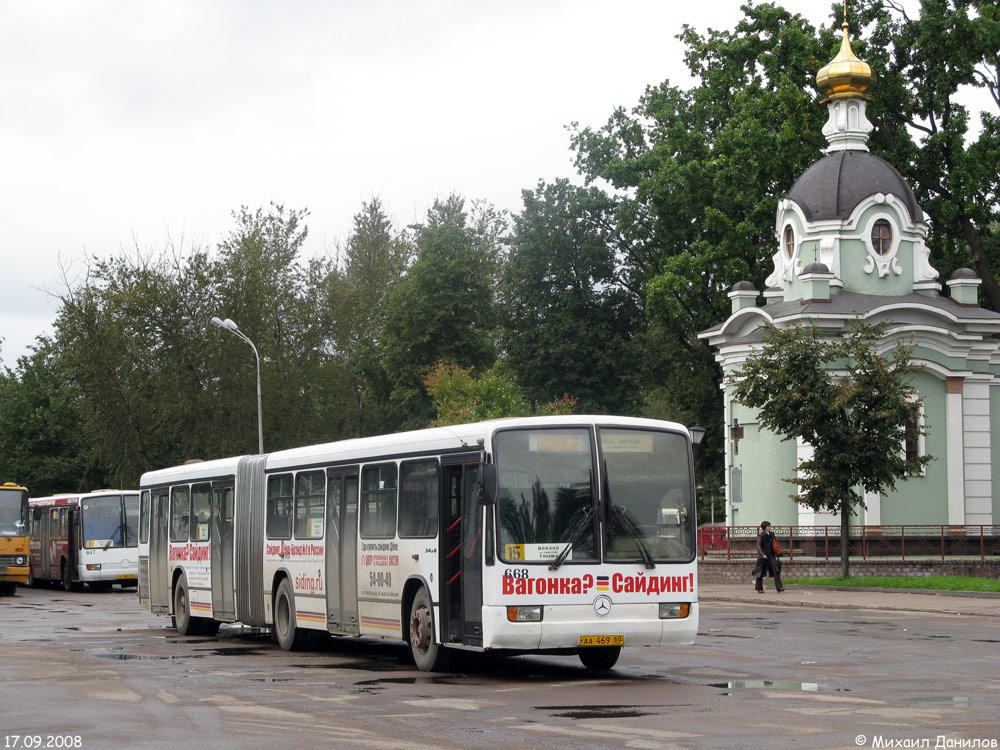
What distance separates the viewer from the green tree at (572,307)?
70438 mm

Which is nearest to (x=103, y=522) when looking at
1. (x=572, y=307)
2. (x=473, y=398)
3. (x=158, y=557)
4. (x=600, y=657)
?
(x=158, y=557)

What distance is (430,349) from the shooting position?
72.2 m

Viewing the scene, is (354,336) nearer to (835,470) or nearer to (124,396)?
(124,396)

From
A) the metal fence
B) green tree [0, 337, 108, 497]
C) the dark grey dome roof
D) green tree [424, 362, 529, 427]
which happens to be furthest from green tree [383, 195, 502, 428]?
the metal fence

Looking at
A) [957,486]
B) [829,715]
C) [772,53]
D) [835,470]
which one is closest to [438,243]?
[772,53]

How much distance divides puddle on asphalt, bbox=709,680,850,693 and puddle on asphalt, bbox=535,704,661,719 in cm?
198

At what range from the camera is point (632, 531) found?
52.0 ft

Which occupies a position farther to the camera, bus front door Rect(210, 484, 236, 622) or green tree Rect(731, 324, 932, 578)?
green tree Rect(731, 324, 932, 578)

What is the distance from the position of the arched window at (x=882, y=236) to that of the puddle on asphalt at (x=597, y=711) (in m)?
35.7

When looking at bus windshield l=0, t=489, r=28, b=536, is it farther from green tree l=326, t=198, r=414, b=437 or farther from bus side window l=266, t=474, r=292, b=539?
green tree l=326, t=198, r=414, b=437

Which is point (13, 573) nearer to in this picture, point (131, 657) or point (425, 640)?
point (131, 657)

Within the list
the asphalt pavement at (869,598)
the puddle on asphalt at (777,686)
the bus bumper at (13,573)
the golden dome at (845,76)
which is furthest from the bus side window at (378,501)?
the golden dome at (845,76)

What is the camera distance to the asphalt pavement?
27.7 metres

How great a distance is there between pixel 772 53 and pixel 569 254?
20.0 m
